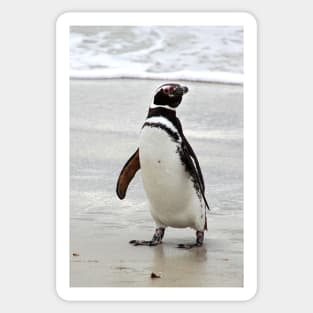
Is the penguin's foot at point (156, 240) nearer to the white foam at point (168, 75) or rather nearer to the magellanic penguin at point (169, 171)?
the magellanic penguin at point (169, 171)

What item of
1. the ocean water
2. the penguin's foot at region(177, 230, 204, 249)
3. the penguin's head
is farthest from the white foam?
the penguin's foot at region(177, 230, 204, 249)

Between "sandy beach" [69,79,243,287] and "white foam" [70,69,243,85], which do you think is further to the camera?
"white foam" [70,69,243,85]

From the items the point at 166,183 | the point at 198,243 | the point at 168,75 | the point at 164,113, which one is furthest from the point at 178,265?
the point at 168,75

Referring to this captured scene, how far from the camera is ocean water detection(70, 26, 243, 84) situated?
4.23 meters

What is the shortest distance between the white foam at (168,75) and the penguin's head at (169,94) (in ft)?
0.93

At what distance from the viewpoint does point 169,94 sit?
13.3ft

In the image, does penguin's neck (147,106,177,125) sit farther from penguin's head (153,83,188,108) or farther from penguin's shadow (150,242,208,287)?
penguin's shadow (150,242,208,287)

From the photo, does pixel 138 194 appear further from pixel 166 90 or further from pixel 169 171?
pixel 166 90

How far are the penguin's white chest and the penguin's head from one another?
3.2 inches

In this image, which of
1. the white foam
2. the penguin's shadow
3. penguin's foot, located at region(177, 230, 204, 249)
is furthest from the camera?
the white foam

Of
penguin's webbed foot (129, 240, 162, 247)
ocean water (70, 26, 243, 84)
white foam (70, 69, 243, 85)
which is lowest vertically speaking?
penguin's webbed foot (129, 240, 162, 247)

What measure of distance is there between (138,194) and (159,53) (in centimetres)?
63
